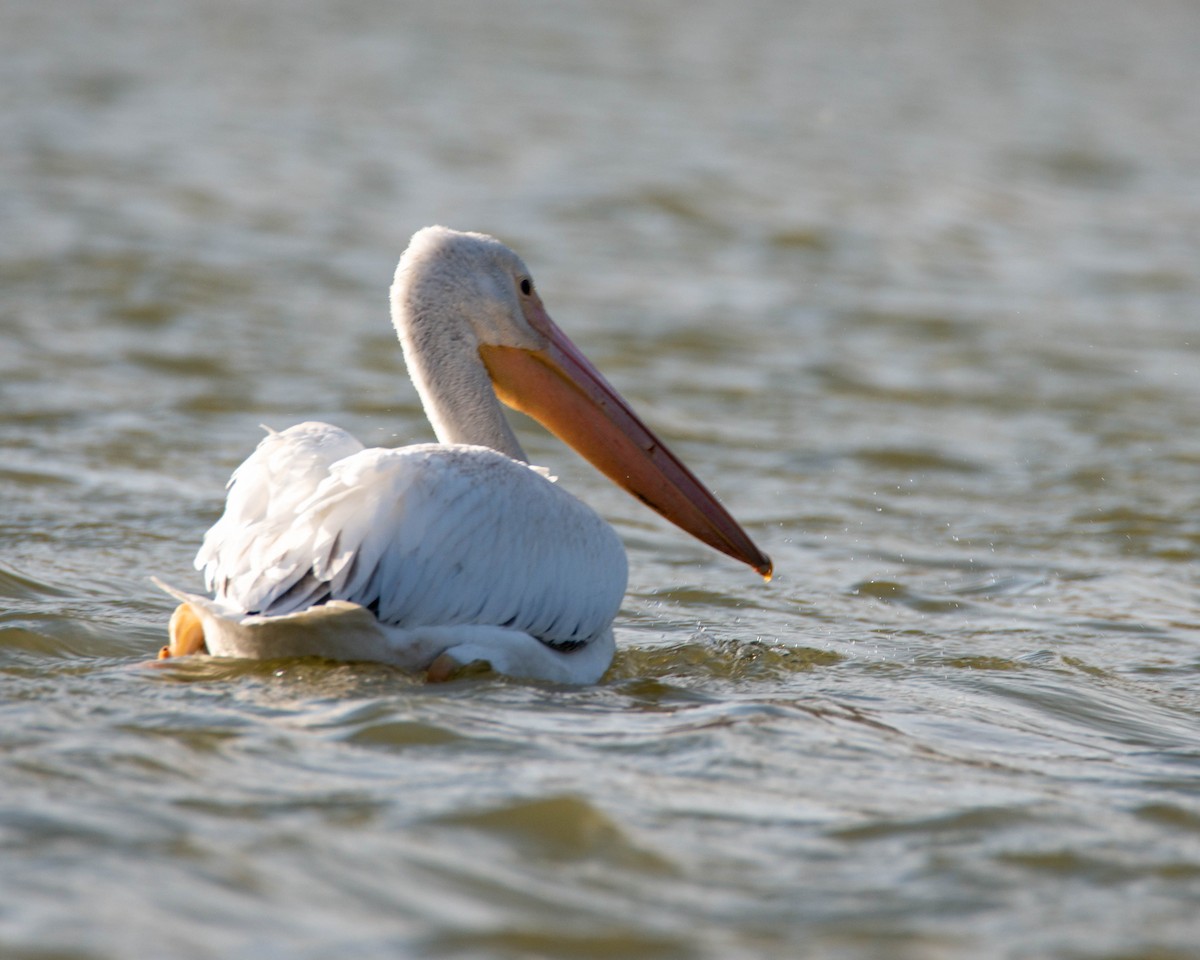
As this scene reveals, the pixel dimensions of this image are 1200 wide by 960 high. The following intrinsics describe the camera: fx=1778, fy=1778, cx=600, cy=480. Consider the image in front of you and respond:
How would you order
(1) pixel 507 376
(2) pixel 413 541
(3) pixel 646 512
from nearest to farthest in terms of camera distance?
(2) pixel 413 541 < (1) pixel 507 376 < (3) pixel 646 512

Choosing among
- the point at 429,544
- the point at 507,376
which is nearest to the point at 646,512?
the point at 507,376

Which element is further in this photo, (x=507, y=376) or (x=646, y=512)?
(x=646, y=512)

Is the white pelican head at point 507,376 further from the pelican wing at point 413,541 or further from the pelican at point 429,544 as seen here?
the pelican wing at point 413,541

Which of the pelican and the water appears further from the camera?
the pelican

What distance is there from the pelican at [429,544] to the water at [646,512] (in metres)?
0.11

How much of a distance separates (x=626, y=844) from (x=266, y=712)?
3.04 feet

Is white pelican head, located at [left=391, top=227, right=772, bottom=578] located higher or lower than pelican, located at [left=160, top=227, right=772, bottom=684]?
higher

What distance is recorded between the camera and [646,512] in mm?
6555

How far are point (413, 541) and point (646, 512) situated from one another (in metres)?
2.83

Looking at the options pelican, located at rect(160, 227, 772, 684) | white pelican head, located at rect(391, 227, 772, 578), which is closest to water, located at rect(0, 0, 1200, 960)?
pelican, located at rect(160, 227, 772, 684)

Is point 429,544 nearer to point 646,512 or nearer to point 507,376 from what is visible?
point 507,376

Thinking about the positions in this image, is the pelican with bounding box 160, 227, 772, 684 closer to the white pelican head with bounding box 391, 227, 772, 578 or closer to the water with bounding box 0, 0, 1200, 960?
the white pelican head with bounding box 391, 227, 772, 578

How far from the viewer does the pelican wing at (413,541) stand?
12.3 ft

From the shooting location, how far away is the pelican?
3.76m
